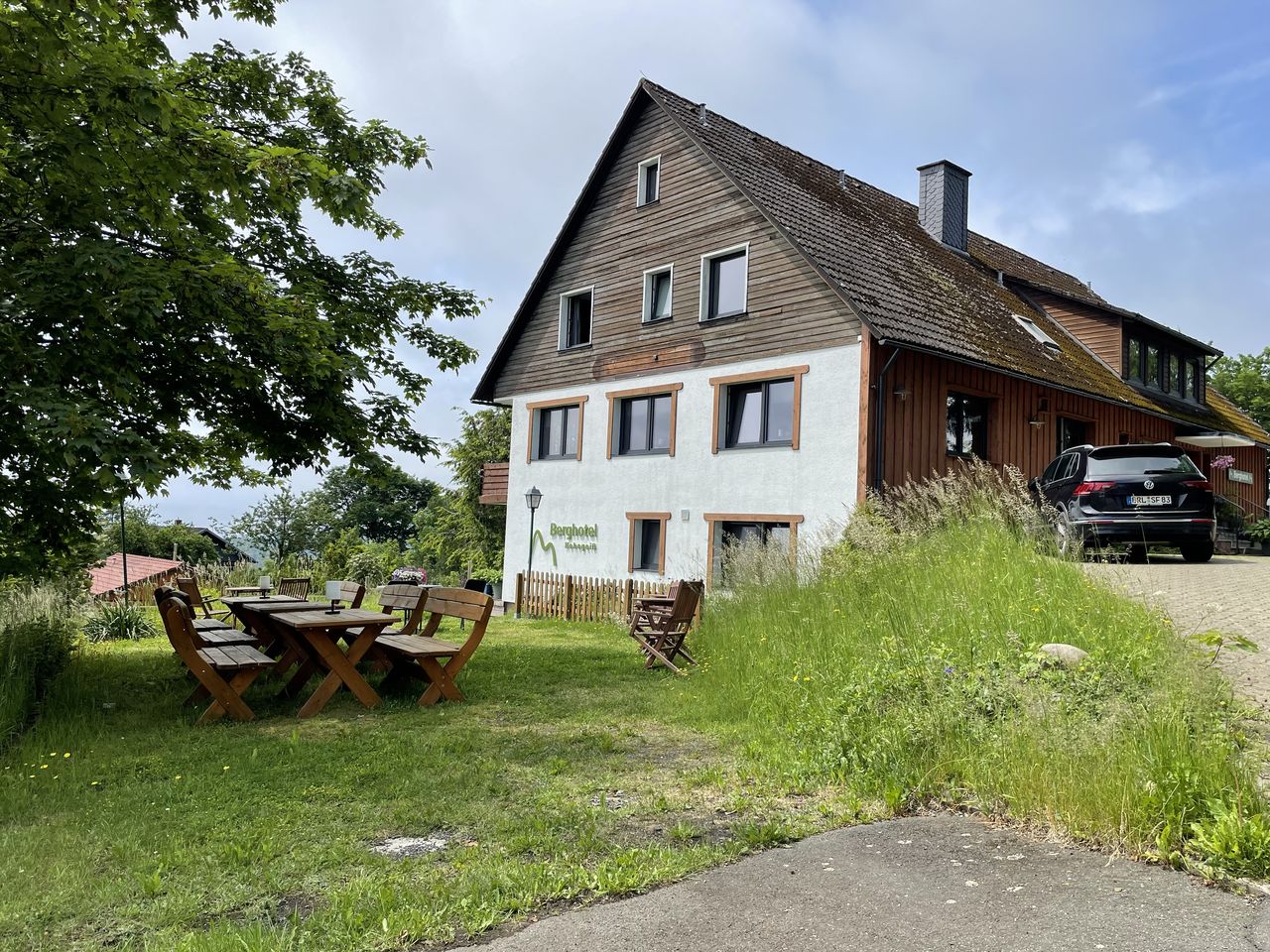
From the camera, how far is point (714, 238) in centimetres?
1731

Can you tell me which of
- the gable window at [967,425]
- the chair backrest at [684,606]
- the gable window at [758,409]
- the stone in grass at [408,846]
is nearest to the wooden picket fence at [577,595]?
the gable window at [758,409]

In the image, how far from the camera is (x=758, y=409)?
16422 millimetres

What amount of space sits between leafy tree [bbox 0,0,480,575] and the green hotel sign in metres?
7.99

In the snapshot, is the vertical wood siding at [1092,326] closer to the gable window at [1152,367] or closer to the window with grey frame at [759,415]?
the gable window at [1152,367]

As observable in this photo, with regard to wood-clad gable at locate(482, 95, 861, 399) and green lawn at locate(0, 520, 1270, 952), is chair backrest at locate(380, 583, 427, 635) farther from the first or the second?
wood-clad gable at locate(482, 95, 861, 399)

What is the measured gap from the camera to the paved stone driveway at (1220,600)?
6.45m

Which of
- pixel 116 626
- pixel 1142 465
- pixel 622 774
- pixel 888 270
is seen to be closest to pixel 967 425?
pixel 888 270

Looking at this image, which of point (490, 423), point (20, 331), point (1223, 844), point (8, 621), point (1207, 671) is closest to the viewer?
point (1223, 844)

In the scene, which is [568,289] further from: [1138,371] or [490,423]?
[490,423]

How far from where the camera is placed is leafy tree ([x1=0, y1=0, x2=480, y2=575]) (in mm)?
6582

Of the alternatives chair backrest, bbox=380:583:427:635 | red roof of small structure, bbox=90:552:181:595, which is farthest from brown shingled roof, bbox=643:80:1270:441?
red roof of small structure, bbox=90:552:181:595

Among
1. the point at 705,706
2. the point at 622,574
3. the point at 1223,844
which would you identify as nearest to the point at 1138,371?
the point at 622,574

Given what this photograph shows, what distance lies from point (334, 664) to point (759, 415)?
10556 mm

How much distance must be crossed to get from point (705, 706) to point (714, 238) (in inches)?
468
